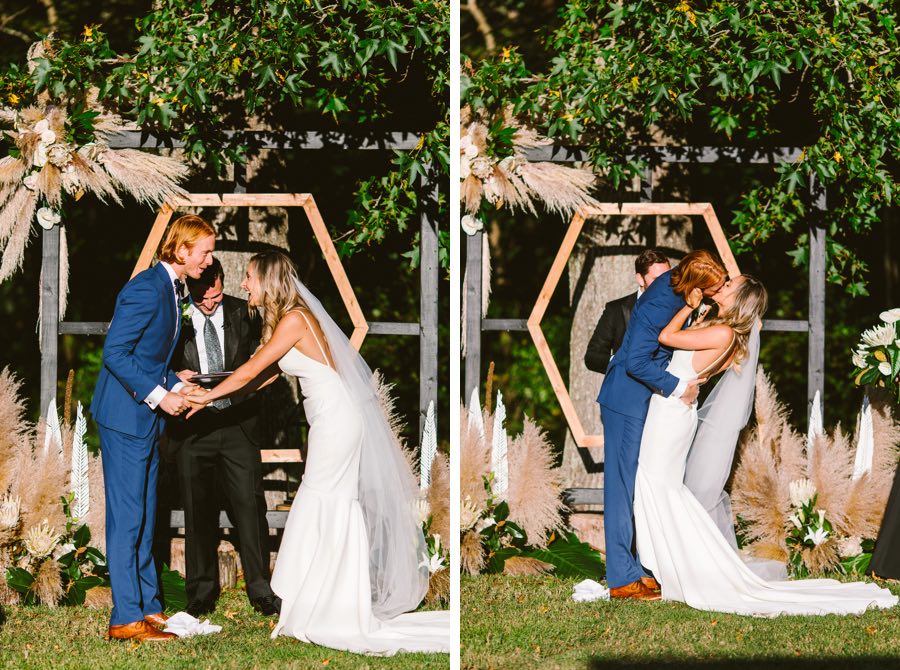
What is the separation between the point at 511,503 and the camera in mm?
6539

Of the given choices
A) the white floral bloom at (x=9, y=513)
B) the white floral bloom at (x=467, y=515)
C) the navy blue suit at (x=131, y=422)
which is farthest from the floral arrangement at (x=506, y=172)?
the white floral bloom at (x=9, y=513)

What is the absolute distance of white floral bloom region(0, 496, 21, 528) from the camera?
598 cm

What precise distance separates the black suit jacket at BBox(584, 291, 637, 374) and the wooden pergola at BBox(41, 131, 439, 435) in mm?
879

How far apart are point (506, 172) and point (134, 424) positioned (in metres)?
2.62

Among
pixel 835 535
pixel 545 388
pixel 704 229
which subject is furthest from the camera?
pixel 545 388

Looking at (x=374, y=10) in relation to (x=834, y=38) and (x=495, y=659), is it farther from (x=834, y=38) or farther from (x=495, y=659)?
(x=495, y=659)

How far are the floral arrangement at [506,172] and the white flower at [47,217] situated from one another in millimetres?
2284

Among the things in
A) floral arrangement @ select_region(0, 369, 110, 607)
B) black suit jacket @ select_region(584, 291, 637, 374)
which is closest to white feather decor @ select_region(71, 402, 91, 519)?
floral arrangement @ select_region(0, 369, 110, 607)

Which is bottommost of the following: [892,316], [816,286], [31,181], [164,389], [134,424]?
[134,424]

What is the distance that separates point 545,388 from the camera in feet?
39.1

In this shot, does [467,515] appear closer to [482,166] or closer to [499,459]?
[499,459]

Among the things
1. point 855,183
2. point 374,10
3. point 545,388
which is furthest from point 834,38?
point 545,388

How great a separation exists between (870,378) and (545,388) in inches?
218

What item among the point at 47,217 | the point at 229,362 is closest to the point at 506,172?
the point at 229,362
